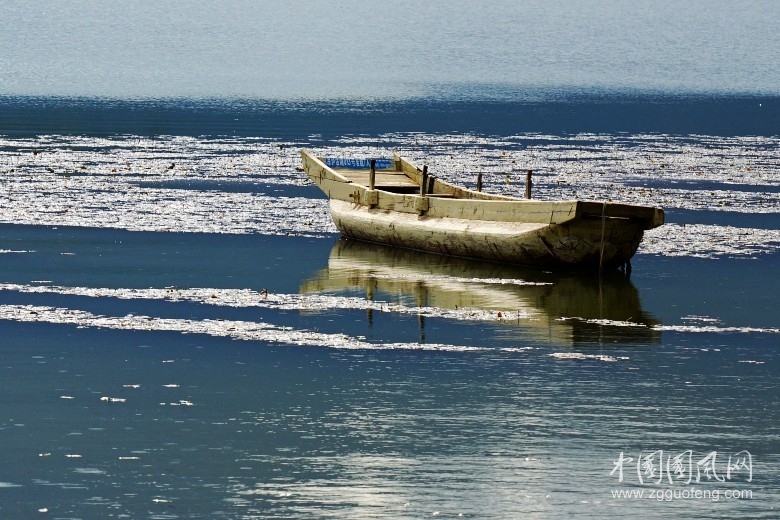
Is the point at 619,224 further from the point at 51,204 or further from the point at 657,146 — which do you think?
the point at 657,146

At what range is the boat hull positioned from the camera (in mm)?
29922

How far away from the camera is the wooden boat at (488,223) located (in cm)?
2981

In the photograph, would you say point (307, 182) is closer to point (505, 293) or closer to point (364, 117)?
point (505, 293)

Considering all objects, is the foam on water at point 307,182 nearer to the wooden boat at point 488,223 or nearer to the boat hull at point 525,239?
the wooden boat at point 488,223

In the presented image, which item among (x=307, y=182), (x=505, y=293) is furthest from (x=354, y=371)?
(x=307, y=182)

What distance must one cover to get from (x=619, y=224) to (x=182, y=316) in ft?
30.2

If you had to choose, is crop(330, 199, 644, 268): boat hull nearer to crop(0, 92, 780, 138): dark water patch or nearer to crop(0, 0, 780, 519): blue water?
crop(0, 0, 780, 519): blue water

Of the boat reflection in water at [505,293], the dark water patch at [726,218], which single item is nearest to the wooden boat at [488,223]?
the boat reflection in water at [505,293]

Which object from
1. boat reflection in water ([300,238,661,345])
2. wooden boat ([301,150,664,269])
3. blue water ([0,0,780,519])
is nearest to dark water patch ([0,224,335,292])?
blue water ([0,0,780,519])

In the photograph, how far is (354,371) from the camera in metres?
21.3

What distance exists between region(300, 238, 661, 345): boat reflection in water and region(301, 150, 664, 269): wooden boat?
0.31 m

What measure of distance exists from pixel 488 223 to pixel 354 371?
11.0 meters

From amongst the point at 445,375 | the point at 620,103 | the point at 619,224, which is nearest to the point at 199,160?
the point at 619,224

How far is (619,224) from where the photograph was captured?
29.8 m
